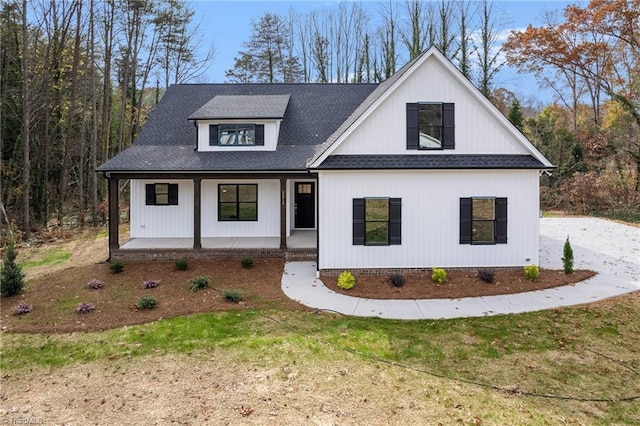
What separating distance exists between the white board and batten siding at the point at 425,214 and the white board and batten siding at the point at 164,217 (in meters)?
6.24

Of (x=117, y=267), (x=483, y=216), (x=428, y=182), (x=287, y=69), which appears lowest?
(x=117, y=267)

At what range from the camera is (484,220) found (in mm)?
11023

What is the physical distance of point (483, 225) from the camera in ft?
36.8

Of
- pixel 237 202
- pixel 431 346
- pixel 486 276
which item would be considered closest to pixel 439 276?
pixel 486 276

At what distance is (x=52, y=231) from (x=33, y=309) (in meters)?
11.1

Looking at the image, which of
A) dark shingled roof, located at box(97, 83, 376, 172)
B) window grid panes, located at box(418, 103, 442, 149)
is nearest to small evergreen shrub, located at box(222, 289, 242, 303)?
dark shingled roof, located at box(97, 83, 376, 172)

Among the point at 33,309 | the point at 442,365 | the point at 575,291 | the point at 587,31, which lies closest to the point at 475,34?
the point at 587,31

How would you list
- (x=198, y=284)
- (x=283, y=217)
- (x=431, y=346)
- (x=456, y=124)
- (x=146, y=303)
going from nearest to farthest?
(x=431, y=346) < (x=146, y=303) < (x=198, y=284) < (x=456, y=124) < (x=283, y=217)

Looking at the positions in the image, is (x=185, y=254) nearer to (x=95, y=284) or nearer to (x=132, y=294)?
(x=95, y=284)

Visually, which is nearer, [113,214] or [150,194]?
[113,214]

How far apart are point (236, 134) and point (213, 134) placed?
86 centimetres

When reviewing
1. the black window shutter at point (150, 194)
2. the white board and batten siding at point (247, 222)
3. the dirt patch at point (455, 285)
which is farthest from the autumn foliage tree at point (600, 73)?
the black window shutter at point (150, 194)

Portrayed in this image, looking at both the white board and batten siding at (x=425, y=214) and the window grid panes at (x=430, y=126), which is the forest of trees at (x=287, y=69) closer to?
the white board and batten siding at (x=425, y=214)

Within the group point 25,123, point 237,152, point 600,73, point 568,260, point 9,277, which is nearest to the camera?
point 9,277
